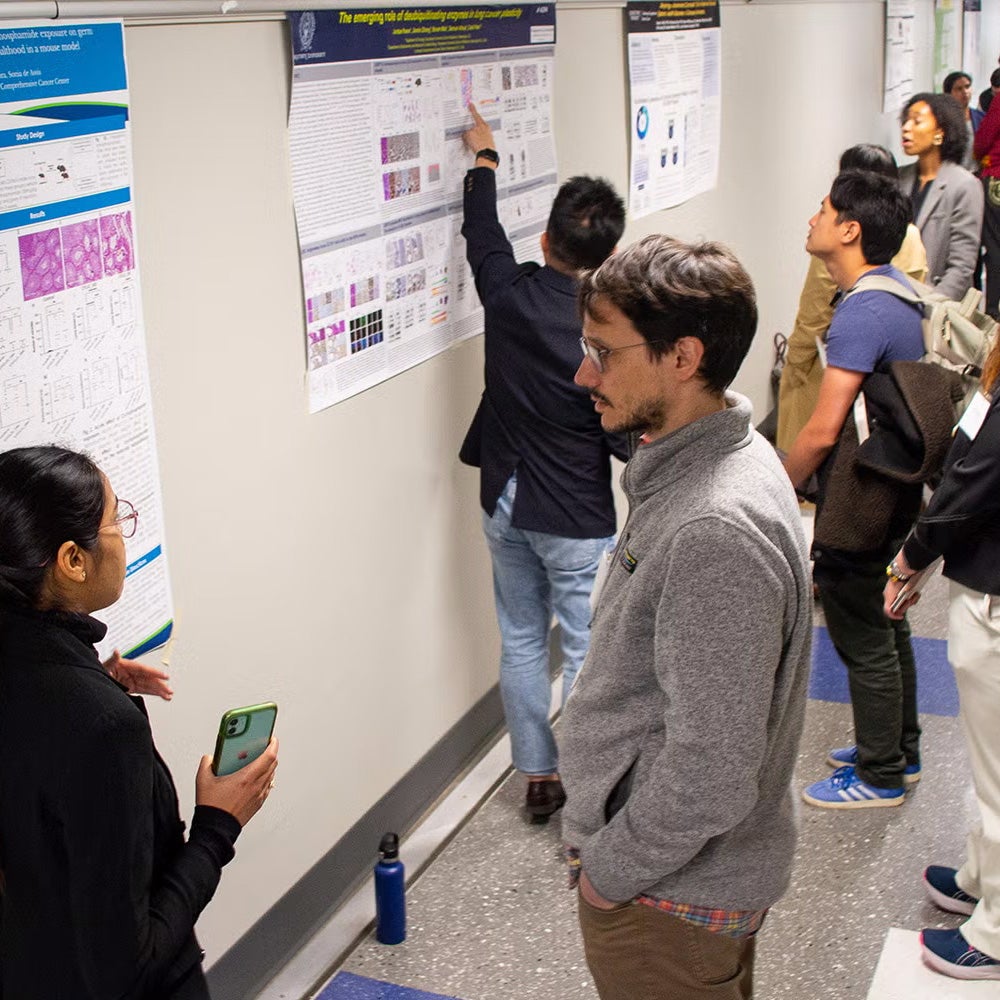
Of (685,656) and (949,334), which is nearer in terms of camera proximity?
(685,656)

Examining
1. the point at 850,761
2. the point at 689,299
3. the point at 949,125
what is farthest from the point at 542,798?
the point at 949,125

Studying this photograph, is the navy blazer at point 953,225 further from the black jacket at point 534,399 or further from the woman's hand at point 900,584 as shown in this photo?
the woman's hand at point 900,584

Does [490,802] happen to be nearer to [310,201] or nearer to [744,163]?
[310,201]

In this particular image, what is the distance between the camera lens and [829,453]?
3381 millimetres

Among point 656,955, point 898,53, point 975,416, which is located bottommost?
point 656,955

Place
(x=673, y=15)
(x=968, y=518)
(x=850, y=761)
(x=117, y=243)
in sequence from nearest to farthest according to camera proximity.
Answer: (x=117, y=243)
(x=968, y=518)
(x=850, y=761)
(x=673, y=15)

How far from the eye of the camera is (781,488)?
1.77m

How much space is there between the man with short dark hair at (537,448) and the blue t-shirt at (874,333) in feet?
1.91

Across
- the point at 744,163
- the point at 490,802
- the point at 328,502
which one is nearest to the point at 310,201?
the point at 328,502

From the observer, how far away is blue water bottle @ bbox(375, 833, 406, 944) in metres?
3.04

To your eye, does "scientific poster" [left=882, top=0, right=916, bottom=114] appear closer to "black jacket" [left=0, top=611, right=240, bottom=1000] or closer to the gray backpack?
the gray backpack

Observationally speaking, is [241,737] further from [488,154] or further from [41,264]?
[488,154]

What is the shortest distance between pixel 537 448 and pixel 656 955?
5.50ft

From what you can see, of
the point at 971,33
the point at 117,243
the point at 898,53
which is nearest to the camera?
the point at 117,243
